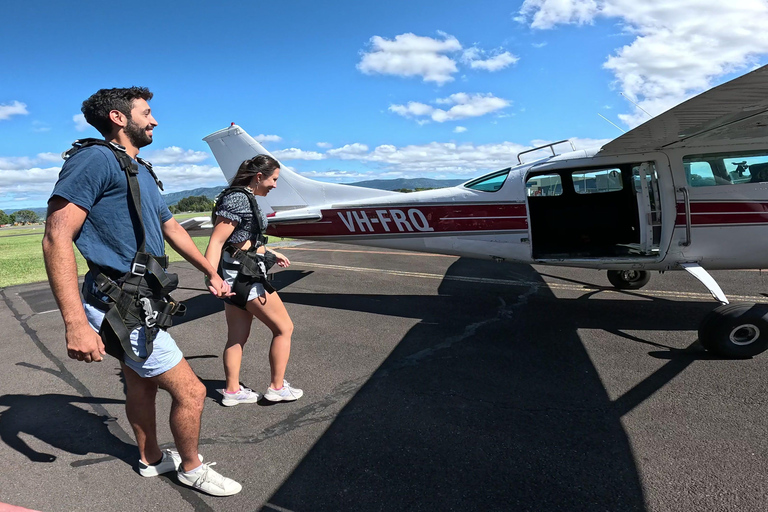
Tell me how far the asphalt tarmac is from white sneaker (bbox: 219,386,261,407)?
0.23ft

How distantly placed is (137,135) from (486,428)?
2.72 metres

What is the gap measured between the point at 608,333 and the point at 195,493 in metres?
4.24

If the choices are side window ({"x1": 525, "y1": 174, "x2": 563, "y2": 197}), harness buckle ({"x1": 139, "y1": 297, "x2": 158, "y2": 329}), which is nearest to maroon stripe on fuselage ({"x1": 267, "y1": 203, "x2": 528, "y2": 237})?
side window ({"x1": 525, "y1": 174, "x2": 563, "y2": 197})

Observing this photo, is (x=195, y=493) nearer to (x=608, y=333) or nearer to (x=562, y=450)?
(x=562, y=450)

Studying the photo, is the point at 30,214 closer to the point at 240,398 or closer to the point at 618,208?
the point at 240,398

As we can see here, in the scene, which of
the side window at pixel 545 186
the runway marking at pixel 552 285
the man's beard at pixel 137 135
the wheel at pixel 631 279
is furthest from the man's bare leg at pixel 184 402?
the wheel at pixel 631 279

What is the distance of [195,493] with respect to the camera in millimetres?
2305

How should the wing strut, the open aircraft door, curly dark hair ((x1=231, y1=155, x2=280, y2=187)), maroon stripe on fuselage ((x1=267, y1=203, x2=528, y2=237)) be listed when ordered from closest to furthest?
curly dark hair ((x1=231, y1=155, x2=280, y2=187)) < the wing strut < the open aircraft door < maroon stripe on fuselage ((x1=267, y1=203, x2=528, y2=237))

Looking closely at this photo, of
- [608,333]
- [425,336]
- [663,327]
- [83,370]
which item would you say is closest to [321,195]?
[425,336]

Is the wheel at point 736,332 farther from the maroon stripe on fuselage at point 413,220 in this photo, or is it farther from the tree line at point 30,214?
the tree line at point 30,214

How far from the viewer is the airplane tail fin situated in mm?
7173

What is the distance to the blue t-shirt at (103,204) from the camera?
68.9 inches

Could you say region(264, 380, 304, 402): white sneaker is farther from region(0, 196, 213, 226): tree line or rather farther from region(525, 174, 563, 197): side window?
region(0, 196, 213, 226): tree line

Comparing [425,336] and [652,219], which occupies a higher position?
[652,219]
